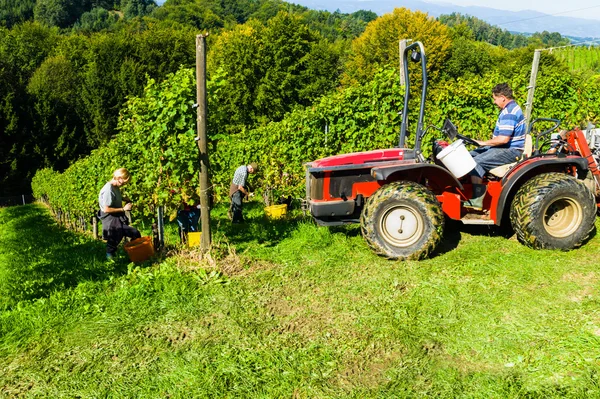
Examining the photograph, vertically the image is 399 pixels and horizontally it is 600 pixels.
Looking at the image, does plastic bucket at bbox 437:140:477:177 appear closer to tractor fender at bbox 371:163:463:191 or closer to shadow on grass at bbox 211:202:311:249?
tractor fender at bbox 371:163:463:191

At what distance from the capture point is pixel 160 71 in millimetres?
39719

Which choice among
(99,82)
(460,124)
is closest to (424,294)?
(460,124)

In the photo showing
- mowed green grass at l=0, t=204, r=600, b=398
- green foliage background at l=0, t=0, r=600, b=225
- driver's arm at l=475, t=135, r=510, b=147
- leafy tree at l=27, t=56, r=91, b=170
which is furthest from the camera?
leafy tree at l=27, t=56, r=91, b=170

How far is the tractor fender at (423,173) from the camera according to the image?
5.20 m

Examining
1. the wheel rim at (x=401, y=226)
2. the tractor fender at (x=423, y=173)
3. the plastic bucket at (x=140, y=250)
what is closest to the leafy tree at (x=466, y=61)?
the tractor fender at (x=423, y=173)

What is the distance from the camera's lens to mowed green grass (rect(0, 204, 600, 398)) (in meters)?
3.31

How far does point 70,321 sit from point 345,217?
3.16 m

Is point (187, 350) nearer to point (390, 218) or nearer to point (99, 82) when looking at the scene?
point (390, 218)

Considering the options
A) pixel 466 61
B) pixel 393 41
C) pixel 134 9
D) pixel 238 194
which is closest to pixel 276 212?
pixel 238 194

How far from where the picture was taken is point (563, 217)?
539cm

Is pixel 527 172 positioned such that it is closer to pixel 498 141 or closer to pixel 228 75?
pixel 498 141

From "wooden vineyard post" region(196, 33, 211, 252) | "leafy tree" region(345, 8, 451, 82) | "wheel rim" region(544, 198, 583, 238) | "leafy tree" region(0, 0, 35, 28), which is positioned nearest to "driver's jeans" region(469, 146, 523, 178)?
"wheel rim" region(544, 198, 583, 238)

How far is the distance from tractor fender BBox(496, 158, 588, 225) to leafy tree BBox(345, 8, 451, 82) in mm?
28962

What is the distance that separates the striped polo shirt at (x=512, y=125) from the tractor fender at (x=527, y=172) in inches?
11.9
